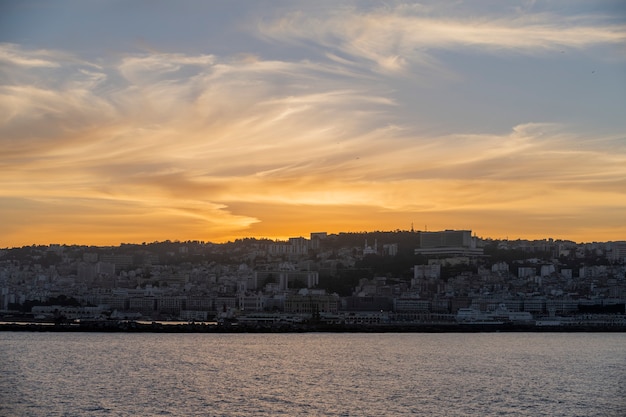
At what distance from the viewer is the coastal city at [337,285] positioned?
73.5 m

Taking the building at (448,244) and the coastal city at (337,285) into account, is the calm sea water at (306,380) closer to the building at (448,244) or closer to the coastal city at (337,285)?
the coastal city at (337,285)

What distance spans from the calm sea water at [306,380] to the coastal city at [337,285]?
78.5ft

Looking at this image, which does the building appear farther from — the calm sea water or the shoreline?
the calm sea water

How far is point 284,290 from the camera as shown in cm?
8538

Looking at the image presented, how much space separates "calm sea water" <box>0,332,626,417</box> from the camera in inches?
886

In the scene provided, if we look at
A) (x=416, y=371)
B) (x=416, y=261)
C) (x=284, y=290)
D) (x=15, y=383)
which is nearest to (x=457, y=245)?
(x=416, y=261)

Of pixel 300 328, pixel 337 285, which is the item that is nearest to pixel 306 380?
pixel 300 328

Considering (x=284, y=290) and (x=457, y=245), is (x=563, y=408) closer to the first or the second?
(x=284, y=290)

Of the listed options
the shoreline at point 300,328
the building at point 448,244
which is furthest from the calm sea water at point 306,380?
the building at point 448,244

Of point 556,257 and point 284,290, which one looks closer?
point 284,290

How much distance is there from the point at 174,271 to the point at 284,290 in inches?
821

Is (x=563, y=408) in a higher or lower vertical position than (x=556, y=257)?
lower

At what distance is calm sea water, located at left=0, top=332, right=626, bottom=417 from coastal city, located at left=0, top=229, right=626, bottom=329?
2393 centimetres

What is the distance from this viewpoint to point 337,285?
90.4 meters
